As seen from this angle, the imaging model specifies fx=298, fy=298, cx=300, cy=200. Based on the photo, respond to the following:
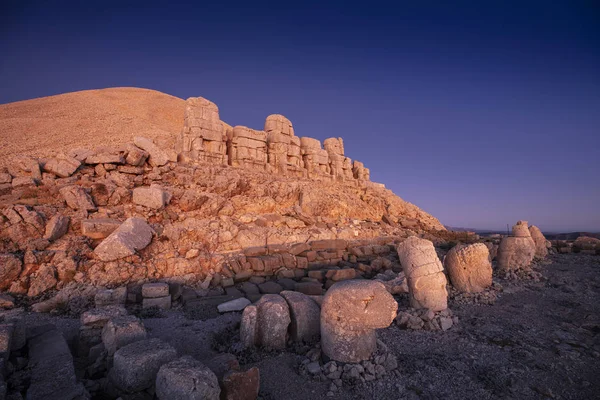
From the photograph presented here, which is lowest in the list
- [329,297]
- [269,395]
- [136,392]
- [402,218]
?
[269,395]

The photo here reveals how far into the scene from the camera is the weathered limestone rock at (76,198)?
8508 mm

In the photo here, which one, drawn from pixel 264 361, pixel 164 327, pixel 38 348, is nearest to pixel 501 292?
pixel 264 361

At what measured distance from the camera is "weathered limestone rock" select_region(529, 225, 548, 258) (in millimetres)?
11605

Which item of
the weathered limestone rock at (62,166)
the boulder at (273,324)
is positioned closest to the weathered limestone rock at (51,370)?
the boulder at (273,324)

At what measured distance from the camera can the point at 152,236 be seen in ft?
28.5

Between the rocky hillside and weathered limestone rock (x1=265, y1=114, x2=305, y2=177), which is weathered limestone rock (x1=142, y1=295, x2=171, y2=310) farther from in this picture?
weathered limestone rock (x1=265, y1=114, x2=305, y2=177)

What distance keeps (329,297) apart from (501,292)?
578 cm

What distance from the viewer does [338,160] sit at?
67.5 ft

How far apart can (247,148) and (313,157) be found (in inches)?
192

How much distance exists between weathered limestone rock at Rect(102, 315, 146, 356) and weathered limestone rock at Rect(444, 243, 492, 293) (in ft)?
24.2

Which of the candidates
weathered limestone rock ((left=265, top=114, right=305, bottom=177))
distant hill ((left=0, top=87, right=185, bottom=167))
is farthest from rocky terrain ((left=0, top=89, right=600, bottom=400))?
distant hill ((left=0, top=87, right=185, bottom=167))

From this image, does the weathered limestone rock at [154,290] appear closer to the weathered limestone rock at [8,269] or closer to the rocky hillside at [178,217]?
the rocky hillside at [178,217]

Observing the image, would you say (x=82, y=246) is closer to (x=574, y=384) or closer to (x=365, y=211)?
(x=574, y=384)

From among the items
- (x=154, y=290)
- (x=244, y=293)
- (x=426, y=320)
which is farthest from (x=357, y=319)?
(x=154, y=290)
